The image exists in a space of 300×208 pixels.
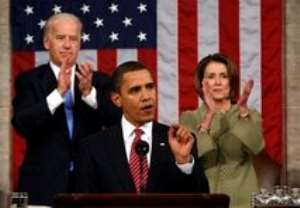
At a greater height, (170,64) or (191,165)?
(170,64)

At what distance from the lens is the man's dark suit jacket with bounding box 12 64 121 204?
20.6ft

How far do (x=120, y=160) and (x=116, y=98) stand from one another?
563 mm

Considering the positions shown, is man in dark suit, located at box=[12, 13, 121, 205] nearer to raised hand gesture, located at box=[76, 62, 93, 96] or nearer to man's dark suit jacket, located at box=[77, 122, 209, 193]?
raised hand gesture, located at box=[76, 62, 93, 96]

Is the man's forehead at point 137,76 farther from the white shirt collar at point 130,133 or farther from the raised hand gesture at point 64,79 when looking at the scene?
the raised hand gesture at point 64,79

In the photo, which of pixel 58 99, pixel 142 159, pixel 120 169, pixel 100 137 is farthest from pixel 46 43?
pixel 142 159

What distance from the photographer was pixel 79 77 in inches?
250

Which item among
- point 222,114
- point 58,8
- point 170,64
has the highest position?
point 58,8

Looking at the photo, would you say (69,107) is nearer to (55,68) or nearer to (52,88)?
(52,88)

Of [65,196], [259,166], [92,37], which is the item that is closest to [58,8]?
[92,37]

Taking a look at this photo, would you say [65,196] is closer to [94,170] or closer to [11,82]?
[94,170]

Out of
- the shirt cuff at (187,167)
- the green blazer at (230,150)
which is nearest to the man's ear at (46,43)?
the green blazer at (230,150)

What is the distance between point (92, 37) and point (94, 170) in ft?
3.89

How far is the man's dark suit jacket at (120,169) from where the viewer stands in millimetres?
5676

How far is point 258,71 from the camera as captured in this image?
6.33 meters
